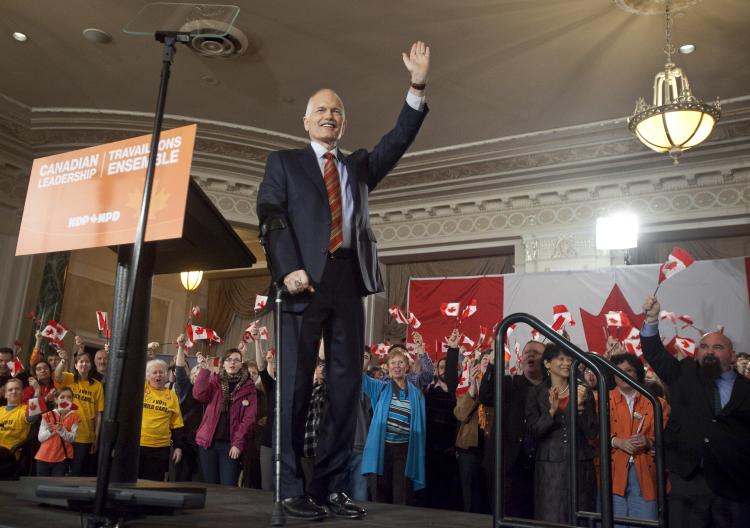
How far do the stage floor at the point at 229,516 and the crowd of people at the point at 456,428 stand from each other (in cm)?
94

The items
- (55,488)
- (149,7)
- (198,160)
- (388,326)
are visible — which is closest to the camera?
(55,488)

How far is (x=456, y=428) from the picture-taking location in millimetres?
4598

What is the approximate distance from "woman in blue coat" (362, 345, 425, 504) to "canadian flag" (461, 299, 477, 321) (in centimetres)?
187

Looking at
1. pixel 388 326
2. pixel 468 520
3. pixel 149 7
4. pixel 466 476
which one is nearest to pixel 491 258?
pixel 388 326

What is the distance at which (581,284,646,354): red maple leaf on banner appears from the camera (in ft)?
19.3

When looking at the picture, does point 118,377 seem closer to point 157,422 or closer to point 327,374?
point 327,374

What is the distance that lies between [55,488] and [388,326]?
705cm

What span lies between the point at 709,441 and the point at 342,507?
2173 millimetres

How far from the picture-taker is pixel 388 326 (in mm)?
8508

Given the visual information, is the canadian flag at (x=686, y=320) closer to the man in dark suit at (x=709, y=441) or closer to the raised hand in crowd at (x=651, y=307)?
the raised hand in crowd at (x=651, y=307)

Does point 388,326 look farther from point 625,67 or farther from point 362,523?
point 362,523

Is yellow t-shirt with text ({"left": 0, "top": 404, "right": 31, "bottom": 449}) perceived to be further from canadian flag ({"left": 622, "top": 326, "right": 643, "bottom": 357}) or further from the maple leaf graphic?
canadian flag ({"left": 622, "top": 326, "right": 643, "bottom": 357})

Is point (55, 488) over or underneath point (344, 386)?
underneath

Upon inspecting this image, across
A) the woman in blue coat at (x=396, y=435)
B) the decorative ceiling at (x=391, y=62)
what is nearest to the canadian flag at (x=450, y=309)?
the woman in blue coat at (x=396, y=435)
